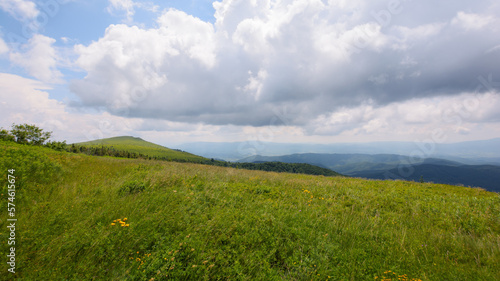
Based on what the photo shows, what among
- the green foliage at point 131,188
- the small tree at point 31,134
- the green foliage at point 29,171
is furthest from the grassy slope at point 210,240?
the small tree at point 31,134

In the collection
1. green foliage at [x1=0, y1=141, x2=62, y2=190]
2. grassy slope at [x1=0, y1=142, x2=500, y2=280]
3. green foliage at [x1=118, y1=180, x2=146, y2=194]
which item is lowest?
grassy slope at [x1=0, y1=142, x2=500, y2=280]

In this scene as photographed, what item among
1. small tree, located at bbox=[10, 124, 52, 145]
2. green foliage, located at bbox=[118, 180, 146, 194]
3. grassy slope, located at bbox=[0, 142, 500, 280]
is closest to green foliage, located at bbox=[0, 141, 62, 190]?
grassy slope, located at bbox=[0, 142, 500, 280]

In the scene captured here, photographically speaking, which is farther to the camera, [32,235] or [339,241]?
[339,241]

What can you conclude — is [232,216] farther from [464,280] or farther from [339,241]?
[464,280]

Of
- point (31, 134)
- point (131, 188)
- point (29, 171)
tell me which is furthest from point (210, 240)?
point (31, 134)

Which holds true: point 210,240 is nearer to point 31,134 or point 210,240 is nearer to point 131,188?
point 131,188

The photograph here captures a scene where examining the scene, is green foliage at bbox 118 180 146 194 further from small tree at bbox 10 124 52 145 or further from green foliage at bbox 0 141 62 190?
small tree at bbox 10 124 52 145

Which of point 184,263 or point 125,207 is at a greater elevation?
point 125,207

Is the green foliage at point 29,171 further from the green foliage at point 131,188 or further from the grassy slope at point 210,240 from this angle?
the green foliage at point 131,188

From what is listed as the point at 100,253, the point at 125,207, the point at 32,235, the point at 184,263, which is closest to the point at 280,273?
the point at 184,263

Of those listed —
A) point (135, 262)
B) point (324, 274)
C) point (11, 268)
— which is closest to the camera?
point (11, 268)

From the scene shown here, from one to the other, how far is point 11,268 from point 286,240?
5.20 metres

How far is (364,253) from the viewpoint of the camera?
4.54m

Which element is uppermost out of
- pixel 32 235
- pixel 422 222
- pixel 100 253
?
pixel 32 235
